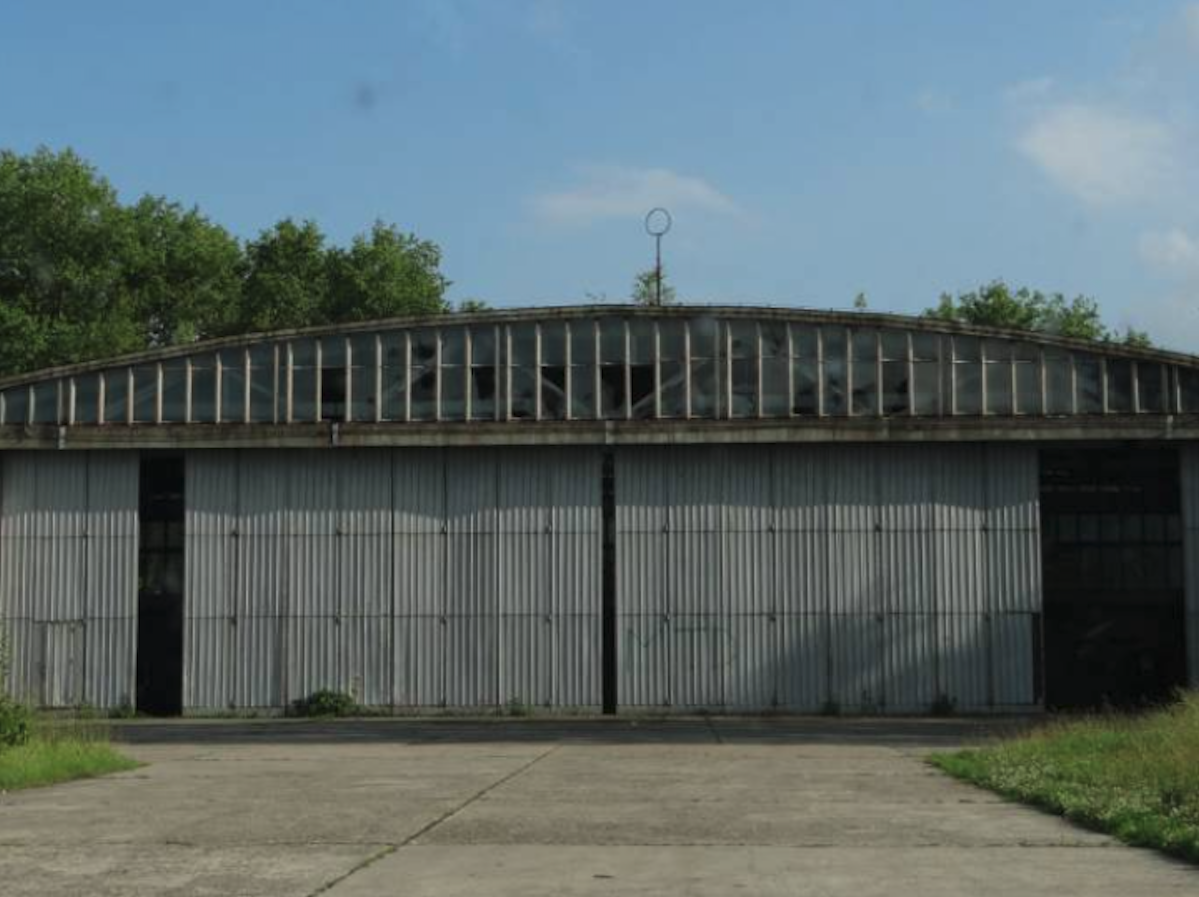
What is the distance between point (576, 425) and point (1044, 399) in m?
11.0

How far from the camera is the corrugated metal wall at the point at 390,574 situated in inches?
1462

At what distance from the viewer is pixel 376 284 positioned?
84.1 meters

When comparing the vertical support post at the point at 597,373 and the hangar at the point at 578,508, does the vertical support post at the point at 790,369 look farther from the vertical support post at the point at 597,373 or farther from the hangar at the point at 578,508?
the vertical support post at the point at 597,373

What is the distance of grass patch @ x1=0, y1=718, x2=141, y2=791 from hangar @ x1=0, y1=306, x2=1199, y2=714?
14332 millimetres

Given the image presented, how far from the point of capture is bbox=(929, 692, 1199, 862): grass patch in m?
13.3

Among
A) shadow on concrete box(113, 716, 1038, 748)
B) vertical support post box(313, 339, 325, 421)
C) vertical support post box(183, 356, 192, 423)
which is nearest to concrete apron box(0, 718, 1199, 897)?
shadow on concrete box(113, 716, 1038, 748)

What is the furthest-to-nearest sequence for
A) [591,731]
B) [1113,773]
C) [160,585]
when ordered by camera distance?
1. [160,585]
2. [591,731]
3. [1113,773]

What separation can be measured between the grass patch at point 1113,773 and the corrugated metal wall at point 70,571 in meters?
21.6

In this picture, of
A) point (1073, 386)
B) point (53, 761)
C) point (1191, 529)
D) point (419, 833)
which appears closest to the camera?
point (419, 833)

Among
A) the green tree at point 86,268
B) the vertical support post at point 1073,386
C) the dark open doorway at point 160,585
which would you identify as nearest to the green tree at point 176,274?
the green tree at point 86,268

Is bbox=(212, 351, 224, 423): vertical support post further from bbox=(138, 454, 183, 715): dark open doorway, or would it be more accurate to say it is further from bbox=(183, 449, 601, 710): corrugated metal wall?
bbox=(138, 454, 183, 715): dark open doorway

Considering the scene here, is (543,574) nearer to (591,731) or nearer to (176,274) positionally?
(591,731)

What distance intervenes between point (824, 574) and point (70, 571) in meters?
18.2

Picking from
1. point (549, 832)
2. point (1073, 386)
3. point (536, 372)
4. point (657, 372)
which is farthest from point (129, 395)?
point (549, 832)
